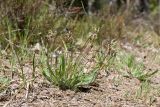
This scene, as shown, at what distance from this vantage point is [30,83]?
3.01 m

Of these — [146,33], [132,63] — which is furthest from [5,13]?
[146,33]

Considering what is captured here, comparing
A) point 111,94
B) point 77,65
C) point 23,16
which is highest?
point 23,16

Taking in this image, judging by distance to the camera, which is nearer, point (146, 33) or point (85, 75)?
point (85, 75)

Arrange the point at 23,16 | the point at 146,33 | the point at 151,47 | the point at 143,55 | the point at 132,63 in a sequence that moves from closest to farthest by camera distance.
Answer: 1. the point at 132,63
2. the point at 23,16
3. the point at 143,55
4. the point at 151,47
5. the point at 146,33

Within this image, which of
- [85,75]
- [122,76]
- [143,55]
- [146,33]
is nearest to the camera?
[85,75]

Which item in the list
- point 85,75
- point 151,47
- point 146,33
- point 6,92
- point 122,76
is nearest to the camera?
point 6,92

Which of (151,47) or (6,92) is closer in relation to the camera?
(6,92)

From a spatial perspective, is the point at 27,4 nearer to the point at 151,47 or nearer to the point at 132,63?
the point at 132,63

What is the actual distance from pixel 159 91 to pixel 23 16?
170 cm

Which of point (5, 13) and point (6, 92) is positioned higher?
point (5, 13)

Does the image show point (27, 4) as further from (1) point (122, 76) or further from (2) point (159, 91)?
(2) point (159, 91)

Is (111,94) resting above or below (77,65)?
below

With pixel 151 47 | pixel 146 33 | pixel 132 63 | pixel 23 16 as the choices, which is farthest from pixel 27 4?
pixel 146 33

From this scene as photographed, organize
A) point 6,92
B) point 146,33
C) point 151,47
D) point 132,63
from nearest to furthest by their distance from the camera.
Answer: point 6,92
point 132,63
point 151,47
point 146,33
